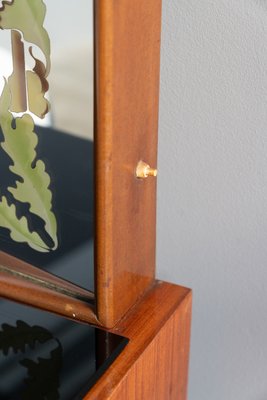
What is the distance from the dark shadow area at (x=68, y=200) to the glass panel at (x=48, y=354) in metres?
0.07

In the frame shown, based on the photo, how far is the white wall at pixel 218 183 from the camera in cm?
82

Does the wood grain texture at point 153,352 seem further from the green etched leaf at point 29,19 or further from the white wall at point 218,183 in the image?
the green etched leaf at point 29,19

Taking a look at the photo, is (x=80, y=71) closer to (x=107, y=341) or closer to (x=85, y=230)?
(x=85, y=230)

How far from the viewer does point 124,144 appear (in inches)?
26.2

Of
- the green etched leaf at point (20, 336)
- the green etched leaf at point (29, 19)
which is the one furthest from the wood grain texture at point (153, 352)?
the green etched leaf at point (29, 19)

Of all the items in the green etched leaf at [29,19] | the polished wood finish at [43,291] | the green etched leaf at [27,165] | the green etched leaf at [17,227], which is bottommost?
the polished wood finish at [43,291]

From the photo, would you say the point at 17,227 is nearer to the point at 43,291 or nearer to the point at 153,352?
the point at 43,291

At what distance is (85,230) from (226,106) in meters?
0.30

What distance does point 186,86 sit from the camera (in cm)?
87

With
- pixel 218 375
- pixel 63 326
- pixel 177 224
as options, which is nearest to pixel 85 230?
pixel 63 326

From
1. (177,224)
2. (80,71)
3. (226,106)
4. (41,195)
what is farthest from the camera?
(177,224)

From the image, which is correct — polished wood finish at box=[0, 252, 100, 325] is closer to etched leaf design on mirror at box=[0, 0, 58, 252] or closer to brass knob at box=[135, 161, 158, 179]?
etched leaf design on mirror at box=[0, 0, 58, 252]

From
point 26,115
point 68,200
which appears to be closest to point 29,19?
point 26,115

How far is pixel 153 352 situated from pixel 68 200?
0.21 meters
